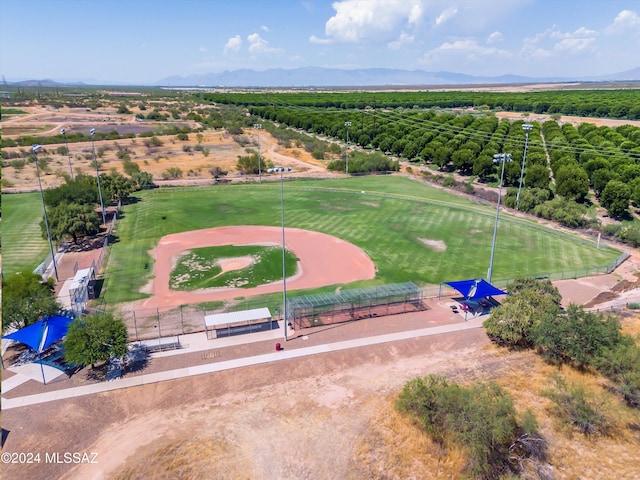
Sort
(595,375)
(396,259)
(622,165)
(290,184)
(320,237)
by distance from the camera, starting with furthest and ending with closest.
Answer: (290,184), (622,165), (320,237), (396,259), (595,375)

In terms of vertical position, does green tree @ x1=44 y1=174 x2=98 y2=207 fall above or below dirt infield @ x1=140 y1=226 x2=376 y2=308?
above

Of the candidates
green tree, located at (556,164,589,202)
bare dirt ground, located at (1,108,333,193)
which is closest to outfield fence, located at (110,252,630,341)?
green tree, located at (556,164,589,202)

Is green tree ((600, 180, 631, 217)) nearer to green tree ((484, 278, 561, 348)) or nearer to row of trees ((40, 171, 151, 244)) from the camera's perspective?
green tree ((484, 278, 561, 348))

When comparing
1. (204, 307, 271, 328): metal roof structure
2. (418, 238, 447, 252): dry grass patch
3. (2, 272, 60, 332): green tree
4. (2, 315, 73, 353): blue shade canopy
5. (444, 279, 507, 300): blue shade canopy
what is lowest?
(418, 238, 447, 252): dry grass patch

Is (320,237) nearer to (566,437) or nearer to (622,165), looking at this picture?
(566,437)

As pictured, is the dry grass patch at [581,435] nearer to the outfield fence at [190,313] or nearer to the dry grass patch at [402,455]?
the dry grass patch at [402,455]

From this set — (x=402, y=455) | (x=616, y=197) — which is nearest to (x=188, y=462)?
(x=402, y=455)

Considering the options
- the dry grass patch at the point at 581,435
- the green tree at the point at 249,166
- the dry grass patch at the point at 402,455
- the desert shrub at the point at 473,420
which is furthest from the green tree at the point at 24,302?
the green tree at the point at 249,166

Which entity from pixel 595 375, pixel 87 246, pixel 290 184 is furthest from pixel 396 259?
pixel 290 184
